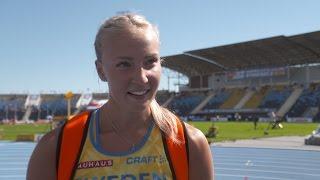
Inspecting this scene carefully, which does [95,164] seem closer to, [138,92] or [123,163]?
[123,163]

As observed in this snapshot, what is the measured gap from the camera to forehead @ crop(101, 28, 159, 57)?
1.56 meters

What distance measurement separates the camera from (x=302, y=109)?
5275 centimetres

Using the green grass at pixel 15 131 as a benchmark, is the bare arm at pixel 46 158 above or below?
above

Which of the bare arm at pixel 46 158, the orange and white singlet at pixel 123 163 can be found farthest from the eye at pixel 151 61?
the bare arm at pixel 46 158

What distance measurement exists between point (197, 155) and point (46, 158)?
0.50 metres

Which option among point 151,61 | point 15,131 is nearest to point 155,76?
point 151,61

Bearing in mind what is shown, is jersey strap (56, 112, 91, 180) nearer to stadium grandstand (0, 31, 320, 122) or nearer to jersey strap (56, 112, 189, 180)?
jersey strap (56, 112, 189, 180)

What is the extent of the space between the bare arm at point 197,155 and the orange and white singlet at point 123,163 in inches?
3.5

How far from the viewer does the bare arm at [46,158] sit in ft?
5.14

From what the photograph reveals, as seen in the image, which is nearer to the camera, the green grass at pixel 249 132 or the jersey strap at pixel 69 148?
the jersey strap at pixel 69 148

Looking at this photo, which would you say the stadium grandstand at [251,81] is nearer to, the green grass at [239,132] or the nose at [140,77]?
the green grass at [239,132]

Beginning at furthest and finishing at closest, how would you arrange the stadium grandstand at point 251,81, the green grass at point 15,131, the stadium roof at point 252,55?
the stadium grandstand at point 251,81 < the stadium roof at point 252,55 < the green grass at point 15,131

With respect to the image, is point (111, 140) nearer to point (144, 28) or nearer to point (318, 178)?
point (144, 28)

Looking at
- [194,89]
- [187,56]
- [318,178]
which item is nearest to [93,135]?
[318,178]
